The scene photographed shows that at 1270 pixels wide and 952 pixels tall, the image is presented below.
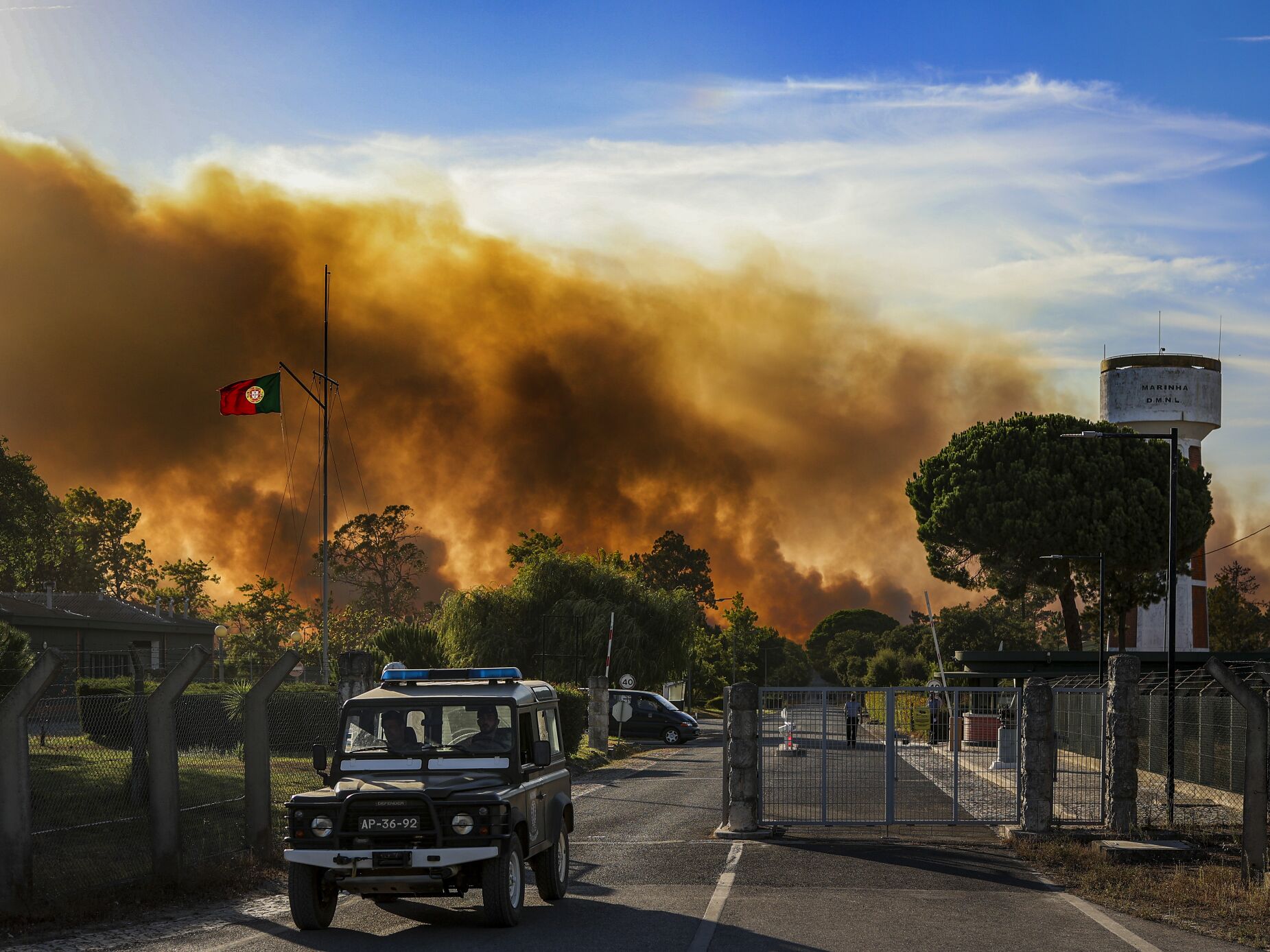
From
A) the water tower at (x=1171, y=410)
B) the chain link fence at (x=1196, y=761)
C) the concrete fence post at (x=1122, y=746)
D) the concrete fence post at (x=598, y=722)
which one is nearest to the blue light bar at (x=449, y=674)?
the concrete fence post at (x=1122, y=746)

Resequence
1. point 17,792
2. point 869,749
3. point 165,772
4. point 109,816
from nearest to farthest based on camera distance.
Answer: point 17,792 < point 165,772 < point 109,816 < point 869,749

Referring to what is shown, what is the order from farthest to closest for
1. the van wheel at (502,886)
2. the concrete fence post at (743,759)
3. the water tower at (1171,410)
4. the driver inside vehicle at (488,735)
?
the water tower at (1171,410) < the concrete fence post at (743,759) < the driver inside vehicle at (488,735) < the van wheel at (502,886)

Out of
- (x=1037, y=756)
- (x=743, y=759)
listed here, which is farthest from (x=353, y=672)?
(x=1037, y=756)

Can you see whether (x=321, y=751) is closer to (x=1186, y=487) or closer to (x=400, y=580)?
(x=1186, y=487)

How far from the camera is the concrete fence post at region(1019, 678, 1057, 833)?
1888 centimetres

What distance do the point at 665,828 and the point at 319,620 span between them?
84807mm

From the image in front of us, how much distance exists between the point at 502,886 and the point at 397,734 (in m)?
1.94

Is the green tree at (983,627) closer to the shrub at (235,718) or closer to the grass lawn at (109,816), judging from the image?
the shrub at (235,718)

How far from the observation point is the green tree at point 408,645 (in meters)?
46.5

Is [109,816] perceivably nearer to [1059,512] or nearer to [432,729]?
[432,729]

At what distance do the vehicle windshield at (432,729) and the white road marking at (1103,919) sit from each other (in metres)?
5.73

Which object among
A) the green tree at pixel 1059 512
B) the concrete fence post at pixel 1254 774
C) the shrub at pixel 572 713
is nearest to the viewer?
the concrete fence post at pixel 1254 774

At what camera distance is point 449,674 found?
13.3m

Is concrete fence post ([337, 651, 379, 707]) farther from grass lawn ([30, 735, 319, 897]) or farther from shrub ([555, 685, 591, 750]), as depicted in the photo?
shrub ([555, 685, 591, 750])
